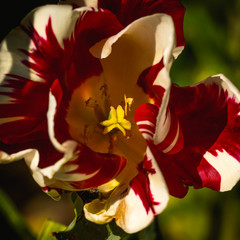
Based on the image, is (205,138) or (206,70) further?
(206,70)

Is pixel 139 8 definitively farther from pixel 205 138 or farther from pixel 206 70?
pixel 206 70

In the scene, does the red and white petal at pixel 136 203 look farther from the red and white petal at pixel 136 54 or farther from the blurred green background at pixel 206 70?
the blurred green background at pixel 206 70

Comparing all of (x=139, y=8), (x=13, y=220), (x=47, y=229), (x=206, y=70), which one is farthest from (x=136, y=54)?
(x=206, y=70)

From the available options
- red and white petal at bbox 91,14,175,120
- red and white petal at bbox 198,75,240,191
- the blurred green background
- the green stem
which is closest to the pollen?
red and white petal at bbox 91,14,175,120

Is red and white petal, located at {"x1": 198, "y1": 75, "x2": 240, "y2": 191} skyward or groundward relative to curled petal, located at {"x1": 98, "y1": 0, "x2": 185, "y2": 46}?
groundward

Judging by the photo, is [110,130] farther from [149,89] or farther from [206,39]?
[206,39]

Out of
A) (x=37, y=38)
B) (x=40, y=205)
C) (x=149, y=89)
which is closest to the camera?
(x=37, y=38)

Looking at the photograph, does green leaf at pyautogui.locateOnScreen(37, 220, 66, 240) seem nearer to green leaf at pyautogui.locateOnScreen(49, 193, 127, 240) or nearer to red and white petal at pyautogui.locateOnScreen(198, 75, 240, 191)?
green leaf at pyautogui.locateOnScreen(49, 193, 127, 240)

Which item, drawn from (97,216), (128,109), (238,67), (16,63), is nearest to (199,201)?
(238,67)
